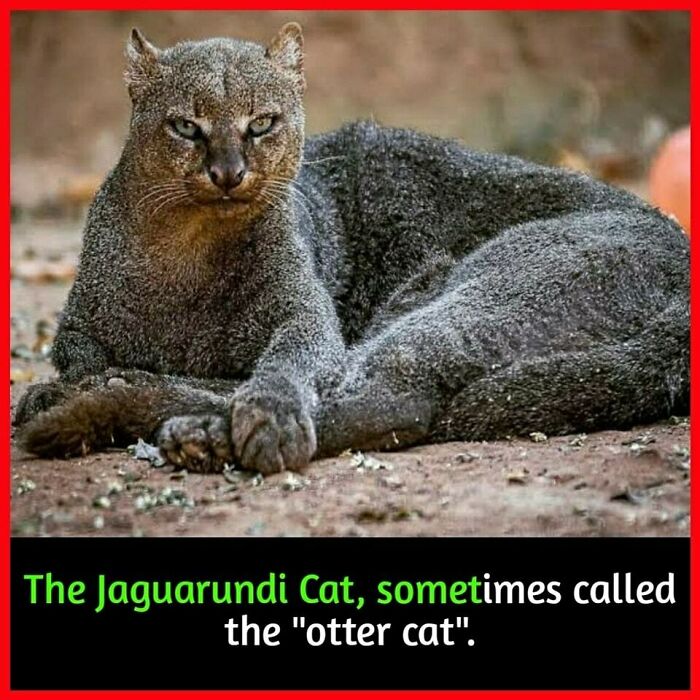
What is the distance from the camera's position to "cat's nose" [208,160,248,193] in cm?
423

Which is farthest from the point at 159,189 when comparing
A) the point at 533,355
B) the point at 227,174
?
the point at 533,355

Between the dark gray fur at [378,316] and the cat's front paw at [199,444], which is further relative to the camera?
the dark gray fur at [378,316]

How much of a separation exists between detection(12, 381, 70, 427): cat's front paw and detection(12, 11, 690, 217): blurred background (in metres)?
5.63

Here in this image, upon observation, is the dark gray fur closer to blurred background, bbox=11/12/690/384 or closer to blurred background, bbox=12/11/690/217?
blurred background, bbox=11/12/690/384

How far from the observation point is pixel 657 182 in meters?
7.85

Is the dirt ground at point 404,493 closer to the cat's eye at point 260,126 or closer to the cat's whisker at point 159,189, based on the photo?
the cat's whisker at point 159,189

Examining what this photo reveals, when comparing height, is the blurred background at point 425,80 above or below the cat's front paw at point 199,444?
above

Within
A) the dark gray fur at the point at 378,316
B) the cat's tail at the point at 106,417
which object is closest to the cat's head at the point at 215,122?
the dark gray fur at the point at 378,316

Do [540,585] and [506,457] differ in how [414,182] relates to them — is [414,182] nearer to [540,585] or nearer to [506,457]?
[506,457]

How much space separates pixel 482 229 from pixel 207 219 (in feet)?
4.02

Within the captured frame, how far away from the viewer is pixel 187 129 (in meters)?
4.37

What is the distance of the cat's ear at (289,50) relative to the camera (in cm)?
468

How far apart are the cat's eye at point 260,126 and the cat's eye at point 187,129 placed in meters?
0.18

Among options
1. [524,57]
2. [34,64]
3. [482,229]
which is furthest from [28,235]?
[482,229]
